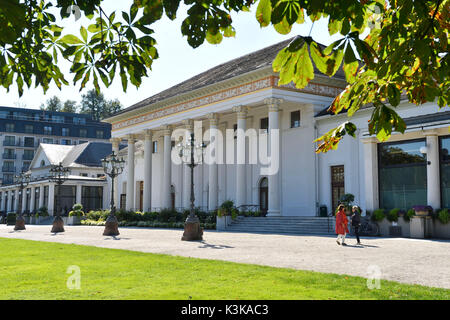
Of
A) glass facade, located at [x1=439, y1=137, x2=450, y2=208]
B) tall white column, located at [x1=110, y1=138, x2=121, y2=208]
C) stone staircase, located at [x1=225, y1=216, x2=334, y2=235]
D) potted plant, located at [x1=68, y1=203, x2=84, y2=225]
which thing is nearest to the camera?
glass facade, located at [x1=439, y1=137, x2=450, y2=208]

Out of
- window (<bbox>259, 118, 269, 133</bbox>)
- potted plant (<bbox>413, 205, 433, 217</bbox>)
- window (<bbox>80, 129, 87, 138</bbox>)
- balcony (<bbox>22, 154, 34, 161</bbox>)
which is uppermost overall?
window (<bbox>80, 129, 87, 138</bbox>)

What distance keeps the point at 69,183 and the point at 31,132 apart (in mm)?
37657

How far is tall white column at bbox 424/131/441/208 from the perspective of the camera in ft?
82.9

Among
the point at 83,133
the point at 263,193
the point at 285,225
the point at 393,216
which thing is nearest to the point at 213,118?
the point at 263,193

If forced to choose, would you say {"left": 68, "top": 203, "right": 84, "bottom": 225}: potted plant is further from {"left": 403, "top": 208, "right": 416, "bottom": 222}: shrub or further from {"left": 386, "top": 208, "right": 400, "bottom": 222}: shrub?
{"left": 403, "top": 208, "right": 416, "bottom": 222}: shrub

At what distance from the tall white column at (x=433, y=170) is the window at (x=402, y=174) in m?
A: 1.16

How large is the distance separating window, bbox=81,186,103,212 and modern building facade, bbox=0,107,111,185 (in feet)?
101

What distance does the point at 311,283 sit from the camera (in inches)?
355

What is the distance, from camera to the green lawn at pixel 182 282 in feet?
25.7

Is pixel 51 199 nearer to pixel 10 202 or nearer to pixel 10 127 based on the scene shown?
pixel 10 202

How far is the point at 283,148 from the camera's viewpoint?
125 ft

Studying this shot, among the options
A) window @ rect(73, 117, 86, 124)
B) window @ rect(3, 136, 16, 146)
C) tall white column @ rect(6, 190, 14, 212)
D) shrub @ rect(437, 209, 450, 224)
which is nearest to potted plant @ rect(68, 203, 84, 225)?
shrub @ rect(437, 209, 450, 224)
